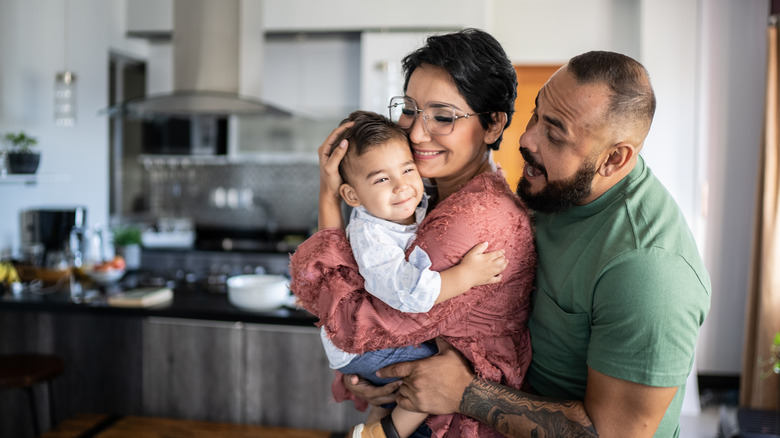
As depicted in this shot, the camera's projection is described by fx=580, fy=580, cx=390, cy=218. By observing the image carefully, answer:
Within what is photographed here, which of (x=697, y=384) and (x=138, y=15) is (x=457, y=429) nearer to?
(x=697, y=384)

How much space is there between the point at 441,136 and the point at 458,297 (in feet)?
1.25

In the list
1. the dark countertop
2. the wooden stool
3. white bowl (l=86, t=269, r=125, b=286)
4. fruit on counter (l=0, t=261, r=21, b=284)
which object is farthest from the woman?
fruit on counter (l=0, t=261, r=21, b=284)

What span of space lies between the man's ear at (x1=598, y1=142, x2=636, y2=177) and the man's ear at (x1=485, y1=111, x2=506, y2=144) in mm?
307

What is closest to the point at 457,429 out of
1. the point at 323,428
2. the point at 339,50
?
the point at 323,428

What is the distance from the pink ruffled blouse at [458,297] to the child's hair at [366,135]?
0.19 meters

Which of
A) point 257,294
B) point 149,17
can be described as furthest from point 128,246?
point 149,17

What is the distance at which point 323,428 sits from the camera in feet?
9.77

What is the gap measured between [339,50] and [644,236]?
424cm

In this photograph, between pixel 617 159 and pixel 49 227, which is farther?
pixel 49 227

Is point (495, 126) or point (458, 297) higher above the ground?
point (495, 126)

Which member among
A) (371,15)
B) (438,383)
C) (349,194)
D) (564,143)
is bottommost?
(438,383)

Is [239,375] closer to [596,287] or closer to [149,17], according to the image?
[596,287]

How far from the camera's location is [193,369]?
10.0 ft

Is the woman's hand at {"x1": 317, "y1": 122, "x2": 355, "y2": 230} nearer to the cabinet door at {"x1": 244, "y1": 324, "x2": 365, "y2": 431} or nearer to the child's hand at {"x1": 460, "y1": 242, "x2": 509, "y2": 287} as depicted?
the child's hand at {"x1": 460, "y1": 242, "x2": 509, "y2": 287}
